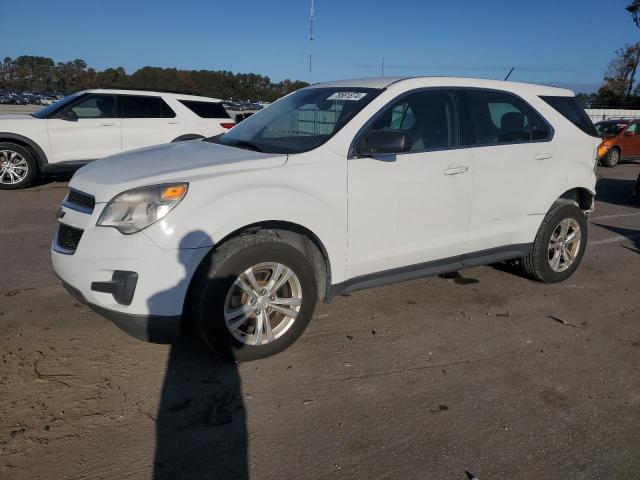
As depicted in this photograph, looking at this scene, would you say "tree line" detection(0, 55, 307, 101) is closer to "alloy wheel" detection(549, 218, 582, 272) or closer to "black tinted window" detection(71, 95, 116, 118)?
"black tinted window" detection(71, 95, 116, 118)

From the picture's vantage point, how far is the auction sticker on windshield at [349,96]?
4.09m

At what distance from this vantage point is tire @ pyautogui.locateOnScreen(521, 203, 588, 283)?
4.97 metres

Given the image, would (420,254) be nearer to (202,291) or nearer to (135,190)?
(202,291)

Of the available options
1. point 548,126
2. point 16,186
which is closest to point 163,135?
point 16,186

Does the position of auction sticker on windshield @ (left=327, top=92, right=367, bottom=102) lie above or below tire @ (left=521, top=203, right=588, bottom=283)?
above

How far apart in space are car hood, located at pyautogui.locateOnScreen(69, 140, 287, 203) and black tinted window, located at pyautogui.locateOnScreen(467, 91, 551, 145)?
6.00 ft

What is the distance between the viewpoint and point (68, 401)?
3043mm

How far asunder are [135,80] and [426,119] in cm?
5949

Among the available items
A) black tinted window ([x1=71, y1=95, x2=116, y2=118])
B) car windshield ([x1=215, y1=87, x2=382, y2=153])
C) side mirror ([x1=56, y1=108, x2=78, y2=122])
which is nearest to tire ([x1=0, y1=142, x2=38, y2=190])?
side mirror ([x1=56, y1=108, x2=78, y2=122])

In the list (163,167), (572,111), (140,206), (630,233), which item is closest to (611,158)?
(630,233)

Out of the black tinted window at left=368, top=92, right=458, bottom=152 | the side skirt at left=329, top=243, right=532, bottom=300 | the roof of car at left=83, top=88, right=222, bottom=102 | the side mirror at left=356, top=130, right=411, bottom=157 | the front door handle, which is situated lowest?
the side skirt at left=329, top=243, right=532, bottom=300

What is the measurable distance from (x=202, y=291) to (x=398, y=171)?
65.0 inches

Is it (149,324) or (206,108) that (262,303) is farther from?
(206,108)

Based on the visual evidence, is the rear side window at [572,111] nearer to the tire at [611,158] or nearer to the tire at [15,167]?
the tire at [15,167]
